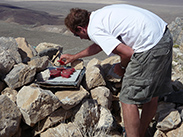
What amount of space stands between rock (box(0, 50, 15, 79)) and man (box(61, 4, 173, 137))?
1074mm

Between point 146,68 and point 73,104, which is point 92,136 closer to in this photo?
point 73,104

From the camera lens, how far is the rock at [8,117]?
2.43m

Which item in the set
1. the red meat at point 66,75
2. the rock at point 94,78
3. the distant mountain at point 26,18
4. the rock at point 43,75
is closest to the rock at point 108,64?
the rock at point 94,78

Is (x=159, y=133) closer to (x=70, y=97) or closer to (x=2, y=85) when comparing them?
(x=70, y=97)

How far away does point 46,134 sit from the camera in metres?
2.62

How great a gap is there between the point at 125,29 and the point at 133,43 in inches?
7.3

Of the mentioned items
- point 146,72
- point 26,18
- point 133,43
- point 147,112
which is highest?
point 133,43

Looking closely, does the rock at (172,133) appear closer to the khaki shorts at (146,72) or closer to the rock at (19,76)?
the khaki shorts at (146,72)

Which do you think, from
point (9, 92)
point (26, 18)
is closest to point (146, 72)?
point (9, 92)

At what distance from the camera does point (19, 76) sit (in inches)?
115

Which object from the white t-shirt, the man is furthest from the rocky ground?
the white t-shirt

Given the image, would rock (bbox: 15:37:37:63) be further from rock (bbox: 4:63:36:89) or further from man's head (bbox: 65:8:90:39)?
man's head (bbox: 65:8:90:39)

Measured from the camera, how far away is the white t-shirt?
227cm

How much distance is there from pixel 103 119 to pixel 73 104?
476mm
